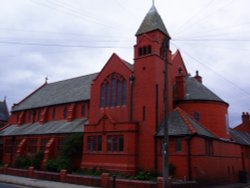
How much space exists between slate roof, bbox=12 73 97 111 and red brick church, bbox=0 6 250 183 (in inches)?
101

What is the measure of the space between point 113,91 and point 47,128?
47.8ft

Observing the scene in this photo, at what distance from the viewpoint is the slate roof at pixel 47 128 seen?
38356 millimetres

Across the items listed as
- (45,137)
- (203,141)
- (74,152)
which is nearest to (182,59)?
(203,141)

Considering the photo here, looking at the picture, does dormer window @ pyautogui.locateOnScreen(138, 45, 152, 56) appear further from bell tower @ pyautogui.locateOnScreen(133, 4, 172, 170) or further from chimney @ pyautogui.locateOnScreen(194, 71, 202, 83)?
chimney @ pyautogui.locateOnScreen(194, 71, 202, 83)

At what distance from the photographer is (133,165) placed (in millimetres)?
28922

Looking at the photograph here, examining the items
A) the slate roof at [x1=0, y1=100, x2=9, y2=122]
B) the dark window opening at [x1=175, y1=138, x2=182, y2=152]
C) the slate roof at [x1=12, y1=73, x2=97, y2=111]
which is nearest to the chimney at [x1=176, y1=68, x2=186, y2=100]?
the dark window opening at [x1=175, y1=138, x2=182, y2=152]

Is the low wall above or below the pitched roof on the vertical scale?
below

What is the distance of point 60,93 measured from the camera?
4928 centimetres

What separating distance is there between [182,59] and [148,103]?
13.6 metres

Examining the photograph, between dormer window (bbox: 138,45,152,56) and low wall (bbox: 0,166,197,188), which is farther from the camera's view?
dormer window (bbox: 138,45,152,56)

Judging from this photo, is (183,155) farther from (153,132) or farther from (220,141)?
(220,141)

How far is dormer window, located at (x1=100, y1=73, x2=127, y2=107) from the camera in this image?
33.0 m

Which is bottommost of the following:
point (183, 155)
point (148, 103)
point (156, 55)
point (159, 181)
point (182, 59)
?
point (159, 181)

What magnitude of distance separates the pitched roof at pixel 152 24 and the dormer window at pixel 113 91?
622 cm
